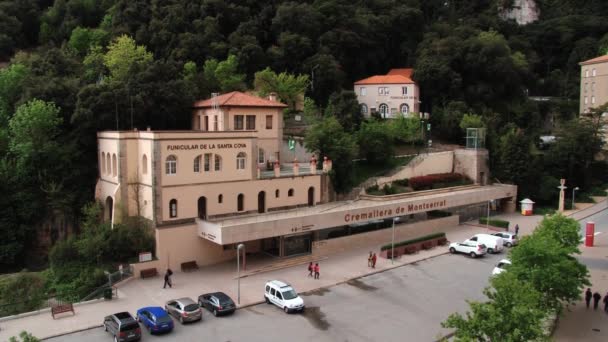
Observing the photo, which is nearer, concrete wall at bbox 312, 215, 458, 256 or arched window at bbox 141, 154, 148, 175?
arched window at bbox 141, 154, 148, 175

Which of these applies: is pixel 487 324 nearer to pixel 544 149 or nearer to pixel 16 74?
pixel 16 74

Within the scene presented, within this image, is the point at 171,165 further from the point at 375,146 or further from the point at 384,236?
the point at 375,146

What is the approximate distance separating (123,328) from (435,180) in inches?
1371

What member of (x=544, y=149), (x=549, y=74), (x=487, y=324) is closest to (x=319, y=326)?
(x=487, y=324)

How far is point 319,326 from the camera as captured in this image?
2530 cm

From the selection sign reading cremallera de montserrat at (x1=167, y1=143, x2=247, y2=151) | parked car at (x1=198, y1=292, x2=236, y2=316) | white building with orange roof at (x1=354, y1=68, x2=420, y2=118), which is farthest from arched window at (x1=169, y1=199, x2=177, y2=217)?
white building with orange roof at (x1=354, y1=68, x2=420, y2=118)

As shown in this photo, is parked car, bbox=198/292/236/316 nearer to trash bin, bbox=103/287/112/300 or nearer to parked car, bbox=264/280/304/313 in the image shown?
parked car, bbox=264/280/304/313

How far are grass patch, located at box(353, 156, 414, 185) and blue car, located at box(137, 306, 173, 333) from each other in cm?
2494

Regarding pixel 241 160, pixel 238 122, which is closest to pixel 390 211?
pixel 241 160

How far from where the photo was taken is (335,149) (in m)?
44.3

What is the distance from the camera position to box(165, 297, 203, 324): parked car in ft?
82.5

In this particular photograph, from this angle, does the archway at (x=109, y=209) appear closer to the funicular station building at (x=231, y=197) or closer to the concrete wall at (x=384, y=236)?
the funicular station building at (x=231, y=197)

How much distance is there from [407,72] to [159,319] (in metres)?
54.8

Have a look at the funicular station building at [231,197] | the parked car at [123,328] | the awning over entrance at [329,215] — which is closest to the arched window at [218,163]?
the funicular station building at [231,197]
